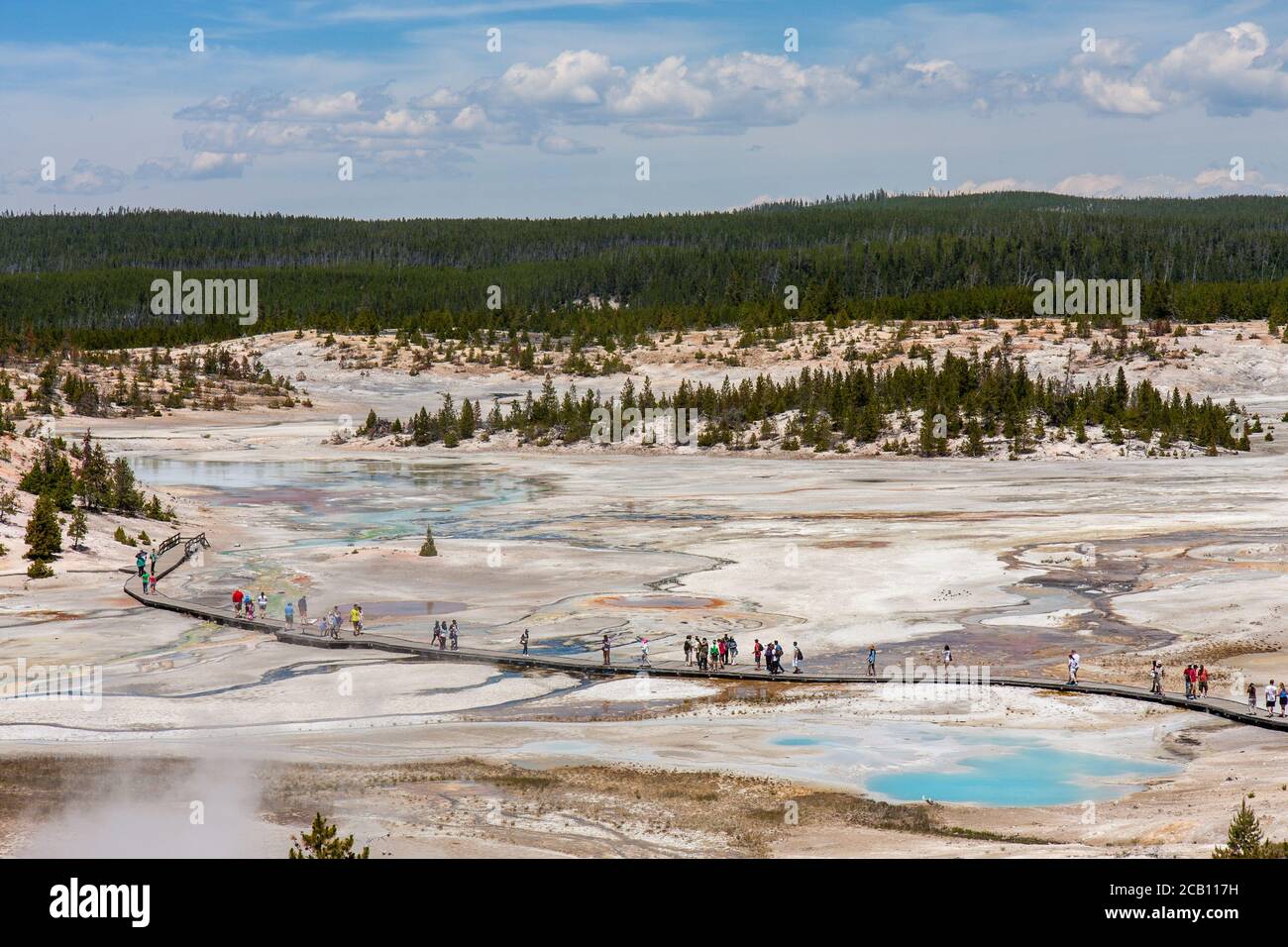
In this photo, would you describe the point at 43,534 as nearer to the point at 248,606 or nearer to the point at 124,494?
the point at 124,494

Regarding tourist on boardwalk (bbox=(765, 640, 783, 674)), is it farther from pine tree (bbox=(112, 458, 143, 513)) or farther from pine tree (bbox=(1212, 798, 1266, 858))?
pine tree (bbox=(112, 458, 143, 513))

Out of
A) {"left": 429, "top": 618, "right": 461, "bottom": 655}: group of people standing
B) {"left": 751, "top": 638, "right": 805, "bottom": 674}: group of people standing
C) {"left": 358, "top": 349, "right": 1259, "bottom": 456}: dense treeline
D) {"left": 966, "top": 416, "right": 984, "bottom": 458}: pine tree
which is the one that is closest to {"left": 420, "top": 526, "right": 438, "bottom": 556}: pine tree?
{"left": 429, "top": 618, "right": 461, "bottom": 655}: group of people standing

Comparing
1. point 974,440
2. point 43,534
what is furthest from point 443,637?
point 974,440

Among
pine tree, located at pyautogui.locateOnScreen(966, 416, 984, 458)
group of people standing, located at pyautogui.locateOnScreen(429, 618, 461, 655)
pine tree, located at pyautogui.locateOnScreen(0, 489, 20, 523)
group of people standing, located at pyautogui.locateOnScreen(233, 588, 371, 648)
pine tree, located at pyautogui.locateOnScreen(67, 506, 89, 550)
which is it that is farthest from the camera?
pine tree, located at pyautogui.locateOnScreen(966, 416, 984, 458)

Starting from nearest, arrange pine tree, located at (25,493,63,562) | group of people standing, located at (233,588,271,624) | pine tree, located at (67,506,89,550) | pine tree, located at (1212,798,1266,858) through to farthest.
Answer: pine tree, located at (1212,798,1266,858) < group of people standing, located at (233,588,271,624) < pine tree, located at (25,493,63,562) < pine tree, located at (67,506,89,550)

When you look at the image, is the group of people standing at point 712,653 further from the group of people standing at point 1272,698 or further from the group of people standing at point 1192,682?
the group of people standing at point 1272,698

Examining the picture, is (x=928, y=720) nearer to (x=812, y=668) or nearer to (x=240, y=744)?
(x=812, y=668)
